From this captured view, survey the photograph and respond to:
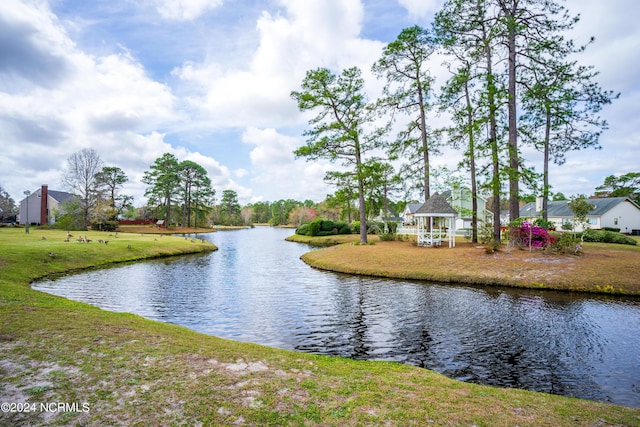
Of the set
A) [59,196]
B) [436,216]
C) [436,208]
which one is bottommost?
[436,216]

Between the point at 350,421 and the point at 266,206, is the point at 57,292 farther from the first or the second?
the point at 266,206

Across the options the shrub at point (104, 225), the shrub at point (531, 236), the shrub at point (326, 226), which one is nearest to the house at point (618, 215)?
the shrub at point (531, 236)

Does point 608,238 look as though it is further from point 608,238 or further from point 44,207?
point 44,207

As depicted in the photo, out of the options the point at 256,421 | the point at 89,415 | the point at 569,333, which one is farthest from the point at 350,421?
the point at 569,333

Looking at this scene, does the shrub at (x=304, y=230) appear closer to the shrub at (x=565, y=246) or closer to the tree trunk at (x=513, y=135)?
the tree trunk at (x=513, y=135)

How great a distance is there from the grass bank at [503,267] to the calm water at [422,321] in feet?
4.50

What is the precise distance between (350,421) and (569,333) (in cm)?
969

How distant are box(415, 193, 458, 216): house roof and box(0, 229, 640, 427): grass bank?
21.6 m

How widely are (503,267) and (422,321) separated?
1016cm

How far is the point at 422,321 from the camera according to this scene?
38.3ft

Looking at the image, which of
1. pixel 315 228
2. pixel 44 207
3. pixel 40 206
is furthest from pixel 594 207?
pixel 40 206

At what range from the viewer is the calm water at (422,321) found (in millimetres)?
7941

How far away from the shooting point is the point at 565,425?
4.71 metres

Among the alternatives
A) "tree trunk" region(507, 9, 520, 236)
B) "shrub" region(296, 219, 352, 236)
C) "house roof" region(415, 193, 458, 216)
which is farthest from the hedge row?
"shrub" region(296, 219, 352, 236)
